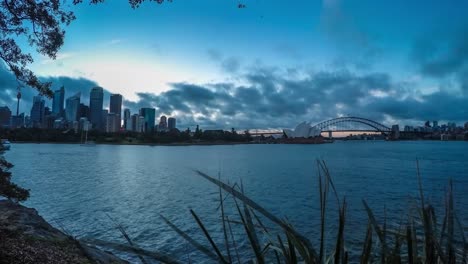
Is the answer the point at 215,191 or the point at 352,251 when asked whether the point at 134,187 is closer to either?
the point at 215,191

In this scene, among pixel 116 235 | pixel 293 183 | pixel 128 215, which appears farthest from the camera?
pixel 293 183

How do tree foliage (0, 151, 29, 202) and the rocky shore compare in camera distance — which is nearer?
the rocky shore

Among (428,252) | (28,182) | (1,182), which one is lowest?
(28,182)

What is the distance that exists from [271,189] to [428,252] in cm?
3351

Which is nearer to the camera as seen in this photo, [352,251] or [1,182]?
[1,182]

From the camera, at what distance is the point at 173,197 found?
2970 centimetres

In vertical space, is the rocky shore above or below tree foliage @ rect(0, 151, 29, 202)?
below

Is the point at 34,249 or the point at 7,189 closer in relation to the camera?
the point at 7,189

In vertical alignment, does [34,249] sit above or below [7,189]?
below

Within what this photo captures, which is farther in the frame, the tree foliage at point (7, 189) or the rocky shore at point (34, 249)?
the tree foliage at point (7, 189)

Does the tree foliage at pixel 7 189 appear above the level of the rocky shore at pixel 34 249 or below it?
above

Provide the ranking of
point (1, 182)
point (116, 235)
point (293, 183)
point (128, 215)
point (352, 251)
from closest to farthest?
point (1, 182) < point (352, 251) < point (116, 235) < point (128, 215) < point (293, 183)

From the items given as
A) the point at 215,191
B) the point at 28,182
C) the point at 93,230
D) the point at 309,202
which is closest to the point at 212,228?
the point at 93,230

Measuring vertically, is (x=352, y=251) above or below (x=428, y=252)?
below
